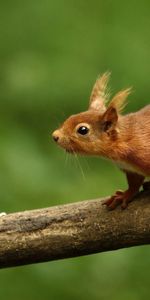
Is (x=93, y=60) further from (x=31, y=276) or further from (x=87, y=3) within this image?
(x=31, y=276)

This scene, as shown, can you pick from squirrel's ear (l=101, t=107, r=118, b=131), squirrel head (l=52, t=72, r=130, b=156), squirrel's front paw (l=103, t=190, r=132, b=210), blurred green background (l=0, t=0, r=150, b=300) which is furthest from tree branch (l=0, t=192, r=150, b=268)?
blurred green background (l=0, t=0, r=150, b=300)

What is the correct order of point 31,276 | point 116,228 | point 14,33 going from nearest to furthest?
point 116,228 < point 31,276 < point 14,33

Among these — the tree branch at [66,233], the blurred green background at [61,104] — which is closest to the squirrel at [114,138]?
the tree branch at [66,233]

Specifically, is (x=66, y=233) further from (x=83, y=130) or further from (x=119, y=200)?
(x=83, y=130)

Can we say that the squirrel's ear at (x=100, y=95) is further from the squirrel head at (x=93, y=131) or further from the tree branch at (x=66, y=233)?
the tree branch at (x=66, y=233)

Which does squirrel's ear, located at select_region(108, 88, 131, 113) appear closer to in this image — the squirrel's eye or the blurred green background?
the squirrel's eye

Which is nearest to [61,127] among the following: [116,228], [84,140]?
[84,140]
